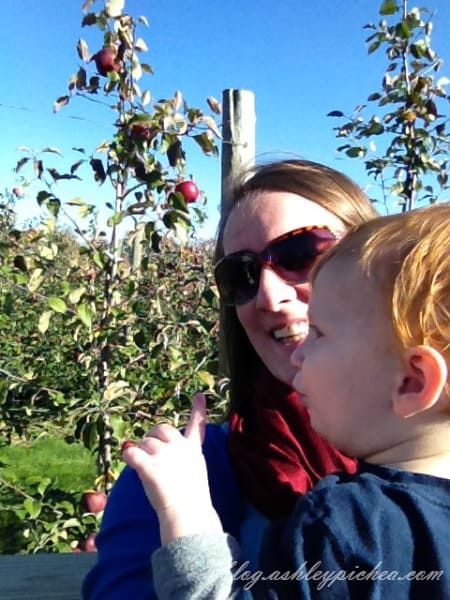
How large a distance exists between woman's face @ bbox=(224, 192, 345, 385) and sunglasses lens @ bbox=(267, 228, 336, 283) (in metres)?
0.01

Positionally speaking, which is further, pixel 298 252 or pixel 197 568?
pixel 298 252

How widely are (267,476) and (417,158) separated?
8.30 ft

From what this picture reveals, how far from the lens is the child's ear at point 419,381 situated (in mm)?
706

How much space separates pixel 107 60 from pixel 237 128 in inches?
19.0

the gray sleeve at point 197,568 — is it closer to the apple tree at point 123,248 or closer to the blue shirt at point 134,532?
the blue shirt at point 134,532

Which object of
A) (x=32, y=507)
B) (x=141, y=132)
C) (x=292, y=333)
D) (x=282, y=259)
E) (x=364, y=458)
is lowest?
(x=32, y=507)

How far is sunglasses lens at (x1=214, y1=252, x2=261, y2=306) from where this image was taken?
119cm

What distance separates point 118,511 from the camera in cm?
99

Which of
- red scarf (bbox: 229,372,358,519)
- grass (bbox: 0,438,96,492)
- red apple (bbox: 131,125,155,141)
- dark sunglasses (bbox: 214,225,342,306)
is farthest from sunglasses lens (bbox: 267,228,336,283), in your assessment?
grass (bbox: 0,438,96,492)

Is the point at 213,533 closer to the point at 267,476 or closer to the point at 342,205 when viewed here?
the point at 267,476

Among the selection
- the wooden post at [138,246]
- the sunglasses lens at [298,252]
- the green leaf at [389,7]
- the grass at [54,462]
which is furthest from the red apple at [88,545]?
the green leaf at [389,7]

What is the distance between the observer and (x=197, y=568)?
2.38ft

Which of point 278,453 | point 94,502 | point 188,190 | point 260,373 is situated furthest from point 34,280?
point 278,453

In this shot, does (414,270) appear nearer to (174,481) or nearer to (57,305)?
(174,481)
